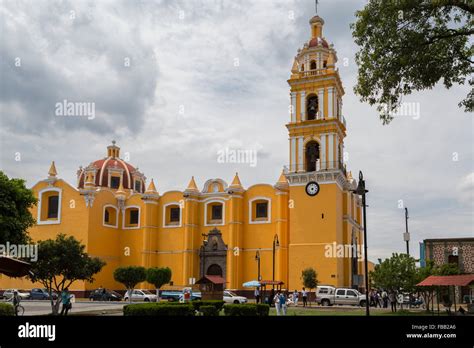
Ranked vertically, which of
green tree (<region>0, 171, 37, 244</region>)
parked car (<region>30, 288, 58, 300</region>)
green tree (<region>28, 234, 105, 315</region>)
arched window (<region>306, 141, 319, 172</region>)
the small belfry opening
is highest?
the small belfry opening

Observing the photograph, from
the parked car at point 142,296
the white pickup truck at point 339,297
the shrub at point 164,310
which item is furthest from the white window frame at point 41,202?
the shrub at point 164,310

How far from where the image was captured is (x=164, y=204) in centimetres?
4844

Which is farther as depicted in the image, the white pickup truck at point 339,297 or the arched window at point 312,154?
the arched window at point 312,154

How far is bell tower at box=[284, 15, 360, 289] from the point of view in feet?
132

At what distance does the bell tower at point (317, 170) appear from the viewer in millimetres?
40344

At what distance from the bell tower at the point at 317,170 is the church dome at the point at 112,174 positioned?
19.7 metres

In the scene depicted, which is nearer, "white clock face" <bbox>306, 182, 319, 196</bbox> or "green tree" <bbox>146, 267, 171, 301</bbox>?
"white clock face" <bbox>306, 182, 319, 196</bbox>

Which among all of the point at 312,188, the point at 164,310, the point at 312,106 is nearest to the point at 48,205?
the point at 312,188

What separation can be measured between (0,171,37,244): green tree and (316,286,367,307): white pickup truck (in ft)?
60.8

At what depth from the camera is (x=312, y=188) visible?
136 ft

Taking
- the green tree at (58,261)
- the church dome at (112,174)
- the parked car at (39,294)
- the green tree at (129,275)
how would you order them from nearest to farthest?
the green tree at (58,261), the green tree at (129,275), the parked car at (39,294), the church dome at (112,174)

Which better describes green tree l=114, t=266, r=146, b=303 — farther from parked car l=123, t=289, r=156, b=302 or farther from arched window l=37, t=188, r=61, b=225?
arched window l=37, t=188, r=61, b=225

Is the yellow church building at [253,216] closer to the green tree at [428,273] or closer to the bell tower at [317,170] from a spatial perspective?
the bell tower at [317,170]

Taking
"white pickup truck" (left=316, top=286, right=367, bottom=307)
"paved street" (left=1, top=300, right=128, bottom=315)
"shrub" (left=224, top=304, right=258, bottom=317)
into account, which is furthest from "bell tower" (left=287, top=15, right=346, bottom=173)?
"shrub" (left=224, top=304, right=258, bottom=317)
